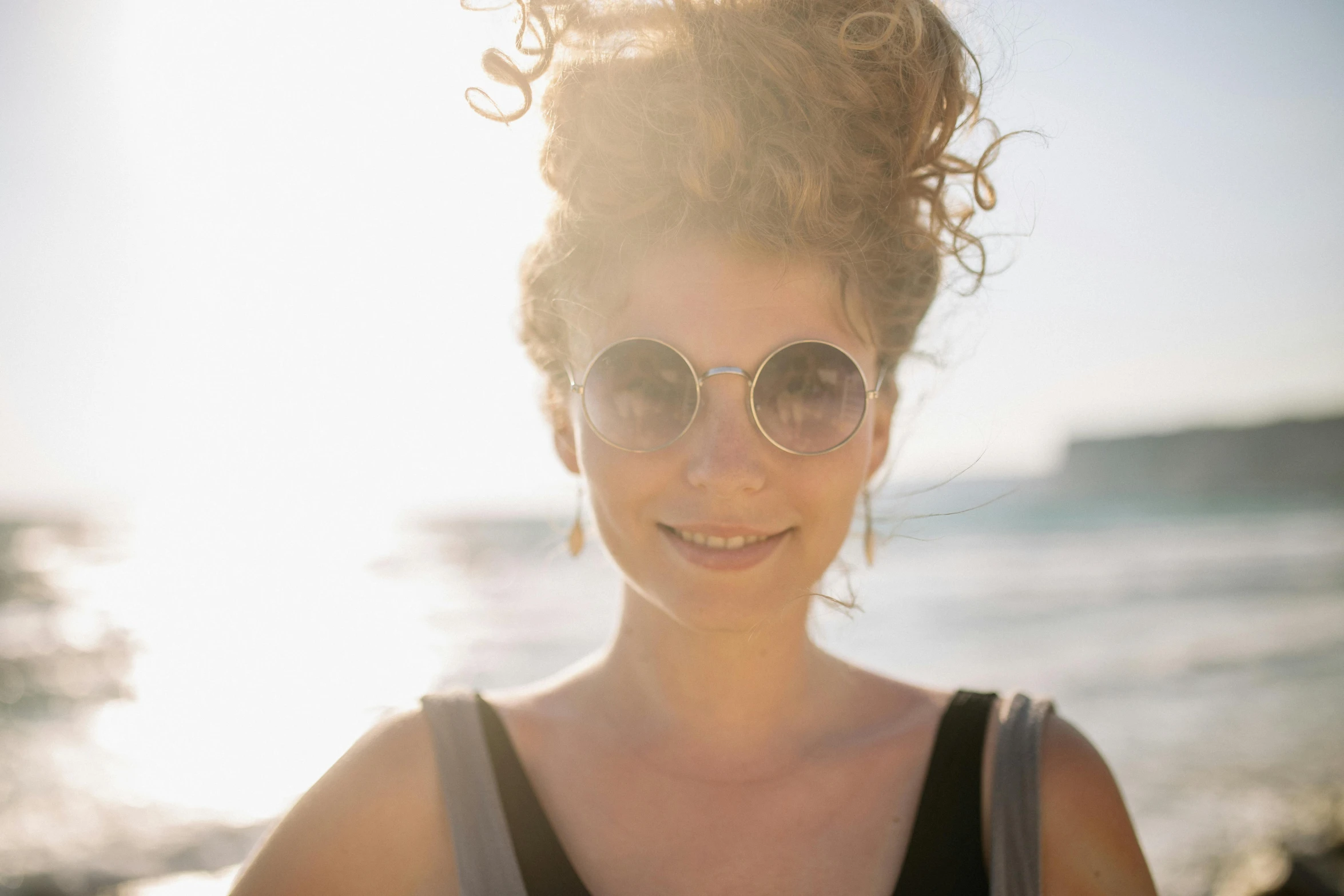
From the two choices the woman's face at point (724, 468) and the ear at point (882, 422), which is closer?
the woman's face at point (724, 468)

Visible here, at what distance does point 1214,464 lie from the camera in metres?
30.0

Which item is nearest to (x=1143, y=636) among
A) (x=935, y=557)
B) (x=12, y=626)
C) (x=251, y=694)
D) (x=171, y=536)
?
(x=935, y=557)

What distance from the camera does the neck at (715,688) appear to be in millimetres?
1983

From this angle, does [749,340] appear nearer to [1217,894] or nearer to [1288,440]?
[1217,894]

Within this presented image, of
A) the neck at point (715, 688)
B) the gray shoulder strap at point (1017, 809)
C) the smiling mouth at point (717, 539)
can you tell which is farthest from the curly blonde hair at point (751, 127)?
the gray shoulder strap at point (1017, 809)

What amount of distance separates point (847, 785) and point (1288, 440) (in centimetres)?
3445

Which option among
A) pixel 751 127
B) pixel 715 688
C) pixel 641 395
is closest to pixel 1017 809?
pixel 715 688

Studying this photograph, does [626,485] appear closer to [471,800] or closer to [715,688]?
[715,688]

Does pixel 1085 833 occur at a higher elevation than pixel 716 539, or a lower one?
lower

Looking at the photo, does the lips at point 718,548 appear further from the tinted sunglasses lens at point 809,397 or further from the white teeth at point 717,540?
the tinted sunglasses lens at point 809,397

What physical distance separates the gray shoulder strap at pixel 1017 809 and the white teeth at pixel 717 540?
2.23ft

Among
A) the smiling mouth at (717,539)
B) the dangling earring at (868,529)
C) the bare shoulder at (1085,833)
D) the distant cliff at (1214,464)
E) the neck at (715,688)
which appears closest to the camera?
the bare shoulder at (1085,833)

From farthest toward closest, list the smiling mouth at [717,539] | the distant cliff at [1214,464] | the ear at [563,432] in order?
the distant cliff at [1214,464], the ear at [563,432], the smiling mouth at [717,539]

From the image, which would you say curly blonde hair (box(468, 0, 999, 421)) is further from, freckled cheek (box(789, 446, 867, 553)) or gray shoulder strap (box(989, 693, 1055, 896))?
gray shoulder strap (box(989, 693, 1055, 896))
